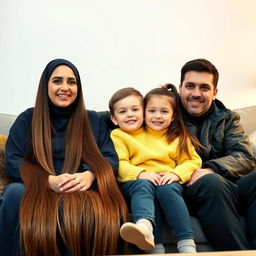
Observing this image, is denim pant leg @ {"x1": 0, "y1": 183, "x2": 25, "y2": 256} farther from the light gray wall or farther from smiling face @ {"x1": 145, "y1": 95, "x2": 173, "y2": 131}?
the light gray wall

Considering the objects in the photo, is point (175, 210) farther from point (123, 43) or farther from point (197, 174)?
point (123, 43)

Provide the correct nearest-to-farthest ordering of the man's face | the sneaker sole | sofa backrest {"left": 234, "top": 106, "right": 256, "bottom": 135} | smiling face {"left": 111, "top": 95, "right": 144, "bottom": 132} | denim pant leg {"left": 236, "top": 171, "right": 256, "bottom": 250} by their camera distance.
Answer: the sneaker sole, denim pant leg {"left": 236, "top": 171, "right": 256, "bottom": 250}, smiling face {"left": 111, "top": 95, "right": 144, "bottom": 132}, the man's face, sofa backrest {"left": 234, "top": 106, "right": 256, "bottom": 135}

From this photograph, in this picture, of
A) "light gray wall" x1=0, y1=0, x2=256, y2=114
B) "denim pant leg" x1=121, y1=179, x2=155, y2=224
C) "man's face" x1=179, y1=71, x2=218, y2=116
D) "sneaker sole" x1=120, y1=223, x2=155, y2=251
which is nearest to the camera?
"sneaker sole" x1=120, y1=223, x2=155, y2=251

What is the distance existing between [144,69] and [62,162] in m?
1.10

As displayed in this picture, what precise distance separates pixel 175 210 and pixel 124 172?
325mm

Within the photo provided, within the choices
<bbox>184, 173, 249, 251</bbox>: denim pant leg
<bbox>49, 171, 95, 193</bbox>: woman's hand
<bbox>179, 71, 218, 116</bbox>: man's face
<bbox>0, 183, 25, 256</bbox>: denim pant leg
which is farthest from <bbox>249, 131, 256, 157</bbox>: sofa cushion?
<bbox>0, 183, 25, 256</bbox>: denim pant leg

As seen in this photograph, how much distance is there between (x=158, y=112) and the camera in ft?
5.85

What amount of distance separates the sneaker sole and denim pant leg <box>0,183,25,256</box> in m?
0.44

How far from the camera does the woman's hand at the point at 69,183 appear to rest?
4.95 feet

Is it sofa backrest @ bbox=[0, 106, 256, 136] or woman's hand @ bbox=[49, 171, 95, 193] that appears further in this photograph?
sofa backrest @ bbox=[0, 106, 256, 136]

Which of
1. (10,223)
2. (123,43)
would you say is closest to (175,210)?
(10,223)

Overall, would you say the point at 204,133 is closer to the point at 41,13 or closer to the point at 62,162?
the point at 62,162

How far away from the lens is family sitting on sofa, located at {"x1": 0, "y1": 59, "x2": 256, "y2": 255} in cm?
136

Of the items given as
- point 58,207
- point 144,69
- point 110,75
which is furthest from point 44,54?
point 58,207
